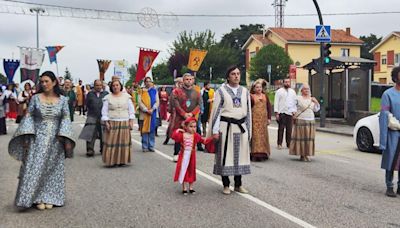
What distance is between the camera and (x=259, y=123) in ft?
36.3

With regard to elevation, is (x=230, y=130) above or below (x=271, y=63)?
below

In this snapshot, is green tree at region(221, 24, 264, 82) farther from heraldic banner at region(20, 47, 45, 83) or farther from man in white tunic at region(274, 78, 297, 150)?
man in white tunic at region(274, 78, 297, 150)

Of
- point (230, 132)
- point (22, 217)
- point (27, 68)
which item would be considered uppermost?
A: point (27, 68)

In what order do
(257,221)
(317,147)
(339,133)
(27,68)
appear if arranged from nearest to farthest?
(257,221) < (317,147) < (339,133) < (27,68)

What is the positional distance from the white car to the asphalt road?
6.45 feet

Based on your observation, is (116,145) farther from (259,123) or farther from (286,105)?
(286,105)

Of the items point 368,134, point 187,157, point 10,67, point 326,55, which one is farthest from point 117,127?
point 10,67

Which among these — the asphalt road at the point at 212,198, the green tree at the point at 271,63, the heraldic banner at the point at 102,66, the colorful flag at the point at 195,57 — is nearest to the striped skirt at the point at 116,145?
the asphalt road at the point at 212,198

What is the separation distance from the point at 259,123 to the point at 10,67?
15725 mm

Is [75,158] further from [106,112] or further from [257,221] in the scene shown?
[257,221]

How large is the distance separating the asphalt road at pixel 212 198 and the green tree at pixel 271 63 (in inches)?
1733

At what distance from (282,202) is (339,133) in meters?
12.3

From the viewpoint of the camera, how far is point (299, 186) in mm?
8172

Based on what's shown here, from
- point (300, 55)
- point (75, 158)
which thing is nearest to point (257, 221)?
point (75, 158)
